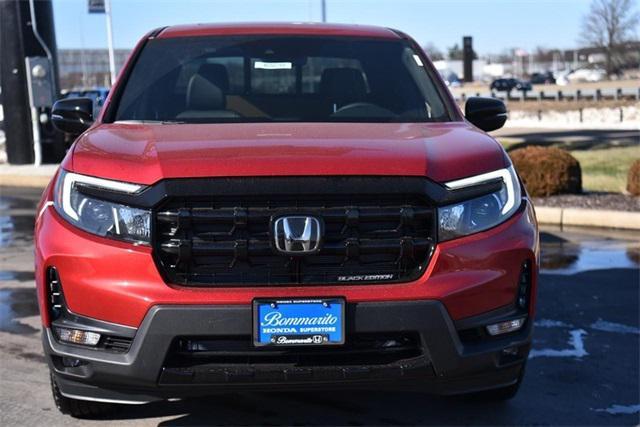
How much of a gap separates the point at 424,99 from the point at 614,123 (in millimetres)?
25675

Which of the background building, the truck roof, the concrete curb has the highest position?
the truck roof

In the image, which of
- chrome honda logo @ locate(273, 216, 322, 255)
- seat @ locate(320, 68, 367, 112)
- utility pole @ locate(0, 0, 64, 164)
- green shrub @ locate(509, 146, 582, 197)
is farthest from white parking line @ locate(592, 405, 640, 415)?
utility pole @ locate(0, 0, 64, 164)

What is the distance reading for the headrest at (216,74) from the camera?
4867mm

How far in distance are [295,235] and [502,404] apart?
1674 mm

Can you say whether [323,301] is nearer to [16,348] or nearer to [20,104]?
[16,348]

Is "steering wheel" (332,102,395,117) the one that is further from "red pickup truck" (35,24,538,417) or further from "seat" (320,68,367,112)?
"red pickup truck" (35,24,538,417)

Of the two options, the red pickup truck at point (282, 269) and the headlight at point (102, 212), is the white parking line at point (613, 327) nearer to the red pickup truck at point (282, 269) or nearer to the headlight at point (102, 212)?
the red pickup truck at point (282, 269)

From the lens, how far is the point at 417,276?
3.40 m

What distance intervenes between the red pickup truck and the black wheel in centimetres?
42

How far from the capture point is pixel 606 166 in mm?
14812

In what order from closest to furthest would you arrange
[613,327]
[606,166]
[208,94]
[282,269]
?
1. [282,269]
2. [208,94]
3. [613,327]
4. [606,166]

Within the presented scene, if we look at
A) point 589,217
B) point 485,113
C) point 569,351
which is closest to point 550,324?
point 569,351

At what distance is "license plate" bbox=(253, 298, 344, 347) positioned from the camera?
3281 mm

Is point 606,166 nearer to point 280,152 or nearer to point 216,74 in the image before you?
point 216,74
